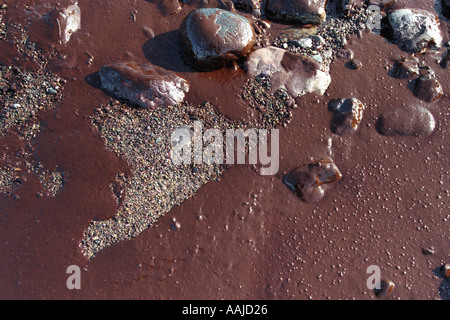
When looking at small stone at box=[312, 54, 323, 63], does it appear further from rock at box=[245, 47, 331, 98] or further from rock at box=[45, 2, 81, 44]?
rock at box=[45, 2, 81, 44]

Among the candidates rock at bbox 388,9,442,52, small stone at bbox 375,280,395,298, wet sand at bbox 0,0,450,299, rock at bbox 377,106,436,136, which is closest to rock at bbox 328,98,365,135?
wet sand at bbox 0,0,450,299

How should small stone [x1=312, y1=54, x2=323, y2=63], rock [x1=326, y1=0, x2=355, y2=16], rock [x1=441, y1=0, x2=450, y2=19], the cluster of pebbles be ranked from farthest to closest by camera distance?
rock [x1=441, y1=0, x2=450, y2=19] → rock [x1=326, y1=0, x2=355, y2=16] → small stone [x1=312, y1=54, x2=323, y2=63] → the cluster of pebbles

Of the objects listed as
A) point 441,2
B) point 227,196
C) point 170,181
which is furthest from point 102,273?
point 441,2

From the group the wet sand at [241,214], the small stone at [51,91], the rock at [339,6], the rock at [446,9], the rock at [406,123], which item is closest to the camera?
the wet sand at [241,214]

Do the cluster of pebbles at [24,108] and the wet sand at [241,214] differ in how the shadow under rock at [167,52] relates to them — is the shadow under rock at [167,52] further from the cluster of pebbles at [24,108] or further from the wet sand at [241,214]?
the cluster of pebbles at [24,108]

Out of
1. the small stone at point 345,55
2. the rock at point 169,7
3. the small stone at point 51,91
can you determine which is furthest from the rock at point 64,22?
the small stone at point 345,55

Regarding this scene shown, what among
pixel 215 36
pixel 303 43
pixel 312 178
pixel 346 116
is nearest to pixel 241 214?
pixel 312 178
